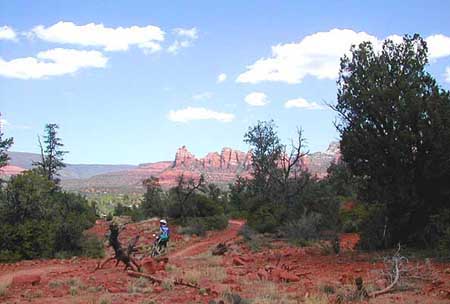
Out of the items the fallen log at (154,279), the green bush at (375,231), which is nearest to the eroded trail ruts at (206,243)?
the green bush at (375,231)

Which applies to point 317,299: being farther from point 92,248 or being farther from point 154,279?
point 92,248

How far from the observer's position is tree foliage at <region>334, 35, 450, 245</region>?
60.4ft

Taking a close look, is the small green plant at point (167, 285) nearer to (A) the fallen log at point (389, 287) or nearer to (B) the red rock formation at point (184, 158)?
(A) the fallen log at point (389, 287)

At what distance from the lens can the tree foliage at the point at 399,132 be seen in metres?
18.4

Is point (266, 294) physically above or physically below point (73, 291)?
above

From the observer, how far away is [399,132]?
18609 millimetres

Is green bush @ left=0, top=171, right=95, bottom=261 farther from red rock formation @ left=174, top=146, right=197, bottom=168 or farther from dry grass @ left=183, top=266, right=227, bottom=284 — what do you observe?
red rock formation @ left=174, top=146, right=197, bottom=168

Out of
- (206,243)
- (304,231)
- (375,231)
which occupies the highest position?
(375,231)

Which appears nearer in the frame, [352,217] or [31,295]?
[31,295]

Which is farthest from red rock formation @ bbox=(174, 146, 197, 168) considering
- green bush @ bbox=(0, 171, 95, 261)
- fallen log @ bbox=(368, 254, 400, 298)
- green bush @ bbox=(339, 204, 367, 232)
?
fallen log @ bbox=(368, 254, 400, 298)

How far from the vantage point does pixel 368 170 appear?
1970 cm

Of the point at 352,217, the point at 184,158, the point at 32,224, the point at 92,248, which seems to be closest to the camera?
the point at 32,224

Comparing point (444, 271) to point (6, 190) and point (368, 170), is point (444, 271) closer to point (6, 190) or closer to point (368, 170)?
point (368, 170)

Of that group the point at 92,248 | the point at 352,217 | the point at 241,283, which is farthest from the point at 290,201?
the point at 241,283
